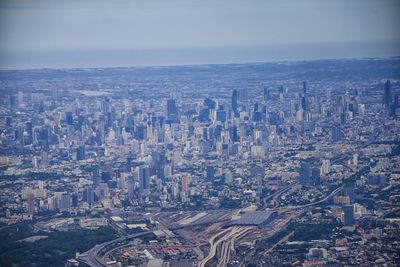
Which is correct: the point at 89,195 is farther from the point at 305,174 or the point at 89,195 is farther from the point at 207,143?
the point at 305,174

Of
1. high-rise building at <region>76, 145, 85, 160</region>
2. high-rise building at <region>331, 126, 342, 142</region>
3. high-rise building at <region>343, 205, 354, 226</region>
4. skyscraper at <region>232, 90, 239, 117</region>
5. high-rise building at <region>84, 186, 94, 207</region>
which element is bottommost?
high-rise building at <region>343, 205, 354, 226</region>

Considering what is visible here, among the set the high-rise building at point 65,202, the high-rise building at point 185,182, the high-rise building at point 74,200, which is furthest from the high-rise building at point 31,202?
the high-rise building at point 185,182

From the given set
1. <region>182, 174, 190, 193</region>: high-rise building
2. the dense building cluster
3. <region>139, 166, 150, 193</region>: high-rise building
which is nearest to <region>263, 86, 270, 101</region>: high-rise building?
the dense building cluster

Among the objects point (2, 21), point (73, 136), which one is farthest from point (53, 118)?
point (2, 21)

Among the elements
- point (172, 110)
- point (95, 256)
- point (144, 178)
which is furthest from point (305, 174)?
point (95, 256)

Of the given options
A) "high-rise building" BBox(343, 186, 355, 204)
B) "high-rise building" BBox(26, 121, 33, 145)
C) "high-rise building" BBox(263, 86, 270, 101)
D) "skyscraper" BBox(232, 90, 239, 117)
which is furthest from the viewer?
"high-rise building" BBox(263, 86, 270, 101)

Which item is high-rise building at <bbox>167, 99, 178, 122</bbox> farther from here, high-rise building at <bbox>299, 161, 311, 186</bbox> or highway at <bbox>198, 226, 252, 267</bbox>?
highway at <bbox>198, 226, 252, 267</bbox>

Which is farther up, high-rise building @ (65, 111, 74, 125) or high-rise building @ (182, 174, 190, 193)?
high-rise building @ (65, 111, 74, 125)

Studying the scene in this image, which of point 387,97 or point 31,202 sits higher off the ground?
point 387,97

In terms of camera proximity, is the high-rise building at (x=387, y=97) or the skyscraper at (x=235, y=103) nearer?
the high-rise building at (x=387, y=97)

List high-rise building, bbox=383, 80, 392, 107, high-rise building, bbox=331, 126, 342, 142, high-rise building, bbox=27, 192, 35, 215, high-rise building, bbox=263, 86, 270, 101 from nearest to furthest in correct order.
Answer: high-rise building, bbox=27, 192, 35, 215 → high-rise building, bbox=331, 126, 342, 142 → high-rise building, bbox=383, 80, 392, 107 → high-rise building, bbox=263, 86, 270, 101

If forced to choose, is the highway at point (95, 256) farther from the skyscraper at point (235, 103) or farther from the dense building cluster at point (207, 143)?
the skyscraper at point (235, 103)

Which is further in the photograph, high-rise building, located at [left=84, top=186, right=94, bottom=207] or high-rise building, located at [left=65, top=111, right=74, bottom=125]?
high-rise building, located at [left=65, top=111, right=74, bottom=125]
